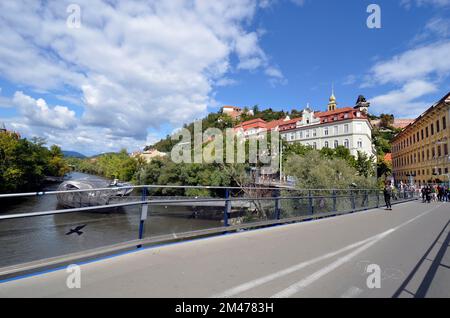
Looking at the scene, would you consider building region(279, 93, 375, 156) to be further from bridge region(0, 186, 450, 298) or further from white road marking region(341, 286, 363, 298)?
white road marking region(341, 286, 363, 298)

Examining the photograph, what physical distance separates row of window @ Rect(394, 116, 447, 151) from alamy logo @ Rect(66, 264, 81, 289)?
4850 cm

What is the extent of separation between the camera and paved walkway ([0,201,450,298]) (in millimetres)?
3840

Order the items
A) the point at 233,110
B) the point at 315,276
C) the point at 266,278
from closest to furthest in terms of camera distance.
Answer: the point at 266,278
the point at 315,276
the point at 233,110

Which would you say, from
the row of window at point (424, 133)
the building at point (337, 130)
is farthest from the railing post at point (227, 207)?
the building at point (337, 130)

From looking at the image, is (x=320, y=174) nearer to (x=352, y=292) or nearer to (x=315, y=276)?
(x=315, y=276)

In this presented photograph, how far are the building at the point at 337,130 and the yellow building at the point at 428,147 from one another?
28.4ft

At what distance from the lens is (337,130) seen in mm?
74562

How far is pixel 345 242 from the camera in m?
7.25

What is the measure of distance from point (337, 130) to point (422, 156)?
2578 cm

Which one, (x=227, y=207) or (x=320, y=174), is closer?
(x=227, y=207)

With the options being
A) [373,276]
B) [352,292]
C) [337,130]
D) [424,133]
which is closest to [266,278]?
[352,292]

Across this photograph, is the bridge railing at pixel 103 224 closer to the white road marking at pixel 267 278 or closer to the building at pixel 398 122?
the white road marking at pixel 267 278
